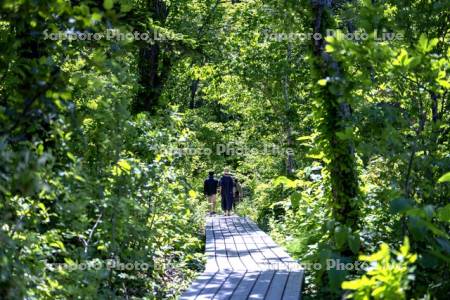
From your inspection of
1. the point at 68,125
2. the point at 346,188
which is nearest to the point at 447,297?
the point at 346,188

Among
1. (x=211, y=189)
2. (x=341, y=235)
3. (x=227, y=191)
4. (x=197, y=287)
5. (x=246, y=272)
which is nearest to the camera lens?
(x=341, y=235)

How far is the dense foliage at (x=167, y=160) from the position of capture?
12.3ft

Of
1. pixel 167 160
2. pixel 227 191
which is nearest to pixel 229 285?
pixel 167 160

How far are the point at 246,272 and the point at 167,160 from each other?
1854mm

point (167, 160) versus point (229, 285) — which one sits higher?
point (167, 160)

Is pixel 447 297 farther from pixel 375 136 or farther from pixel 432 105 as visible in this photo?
pixel 432 105

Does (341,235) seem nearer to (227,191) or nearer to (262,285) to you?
(262,285)

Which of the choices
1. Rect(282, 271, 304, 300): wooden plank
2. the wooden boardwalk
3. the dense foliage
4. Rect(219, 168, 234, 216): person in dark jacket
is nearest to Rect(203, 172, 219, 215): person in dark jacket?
Rect(219, 168, 234, 216): person in dark jacket

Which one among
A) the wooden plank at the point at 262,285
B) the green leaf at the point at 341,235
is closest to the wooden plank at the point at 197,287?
the wooden plank at the point at 262,285

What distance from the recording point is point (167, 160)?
841 cm

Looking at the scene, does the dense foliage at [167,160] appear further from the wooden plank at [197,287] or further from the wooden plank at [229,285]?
the wooden plank at [229,285]

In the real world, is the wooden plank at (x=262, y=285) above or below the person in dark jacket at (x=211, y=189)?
above

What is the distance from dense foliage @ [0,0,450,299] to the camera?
3734 mm

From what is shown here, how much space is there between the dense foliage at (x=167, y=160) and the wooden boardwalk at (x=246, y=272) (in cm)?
39
